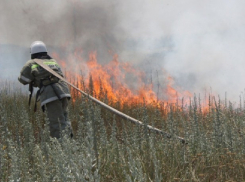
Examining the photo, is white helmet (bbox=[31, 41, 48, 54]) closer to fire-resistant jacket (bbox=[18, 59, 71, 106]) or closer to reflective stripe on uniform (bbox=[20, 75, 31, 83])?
fire-resistant jacket (bbox=[18, 59, 71, 106])

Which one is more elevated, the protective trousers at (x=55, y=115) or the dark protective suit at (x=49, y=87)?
the dark protective suit at (x=49, y=87)

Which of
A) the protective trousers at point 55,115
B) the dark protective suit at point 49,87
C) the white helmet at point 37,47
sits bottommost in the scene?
the protective trousers at point 55,115

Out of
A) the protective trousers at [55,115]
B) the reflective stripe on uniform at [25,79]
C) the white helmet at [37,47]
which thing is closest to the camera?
the reflective stripe on uniform at [25,79]

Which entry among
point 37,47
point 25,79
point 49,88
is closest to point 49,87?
point 49,88

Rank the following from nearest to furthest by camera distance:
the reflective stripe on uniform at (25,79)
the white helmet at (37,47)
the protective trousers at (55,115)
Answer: the reflective stripe on uniform at (25,79) → the protective trousers at (55,115) → the white helmet at (37,47)

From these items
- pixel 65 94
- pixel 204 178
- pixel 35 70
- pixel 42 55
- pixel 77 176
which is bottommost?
pixel 204 178

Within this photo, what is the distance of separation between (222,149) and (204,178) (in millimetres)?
741

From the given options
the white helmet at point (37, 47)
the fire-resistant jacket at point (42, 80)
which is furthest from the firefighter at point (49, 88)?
the white helmet at point (37, 47)

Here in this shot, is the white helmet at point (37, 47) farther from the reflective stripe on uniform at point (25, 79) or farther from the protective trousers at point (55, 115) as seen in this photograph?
the protective trousers at point (55, 115)

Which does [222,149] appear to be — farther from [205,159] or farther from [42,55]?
[42,55]

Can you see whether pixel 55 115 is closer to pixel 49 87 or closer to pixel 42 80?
pixel 49 87

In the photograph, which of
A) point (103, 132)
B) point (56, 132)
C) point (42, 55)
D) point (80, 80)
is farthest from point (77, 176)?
point (80, 80)

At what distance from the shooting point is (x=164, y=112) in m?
8.64

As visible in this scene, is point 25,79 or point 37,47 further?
point 37,47
